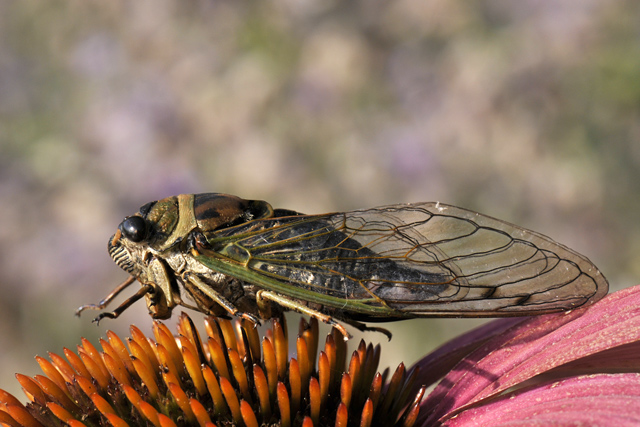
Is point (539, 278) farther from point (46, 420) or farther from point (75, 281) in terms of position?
point (75, 281)

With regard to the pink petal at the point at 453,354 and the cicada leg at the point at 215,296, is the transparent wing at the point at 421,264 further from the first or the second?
the pink petal at the point at 453,354

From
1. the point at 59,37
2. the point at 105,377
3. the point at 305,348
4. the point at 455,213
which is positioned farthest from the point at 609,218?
the point at 59,37

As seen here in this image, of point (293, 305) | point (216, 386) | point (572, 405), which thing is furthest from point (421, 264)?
point (216, 386)

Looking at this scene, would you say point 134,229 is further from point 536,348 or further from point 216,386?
point 536,348

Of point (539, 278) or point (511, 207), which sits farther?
point (511, 207)

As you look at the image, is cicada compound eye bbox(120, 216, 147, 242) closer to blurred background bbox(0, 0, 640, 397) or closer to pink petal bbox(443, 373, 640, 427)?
pink petal bbox(443, 373, 640, 427)

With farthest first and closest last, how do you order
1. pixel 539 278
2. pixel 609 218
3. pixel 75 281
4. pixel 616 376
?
pixel 75 281
pixel 609 218
pixel 539 278
pixel 616 376

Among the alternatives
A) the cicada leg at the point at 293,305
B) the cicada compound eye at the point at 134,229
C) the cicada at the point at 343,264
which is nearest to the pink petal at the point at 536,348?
the cicada at the point at 343,264
